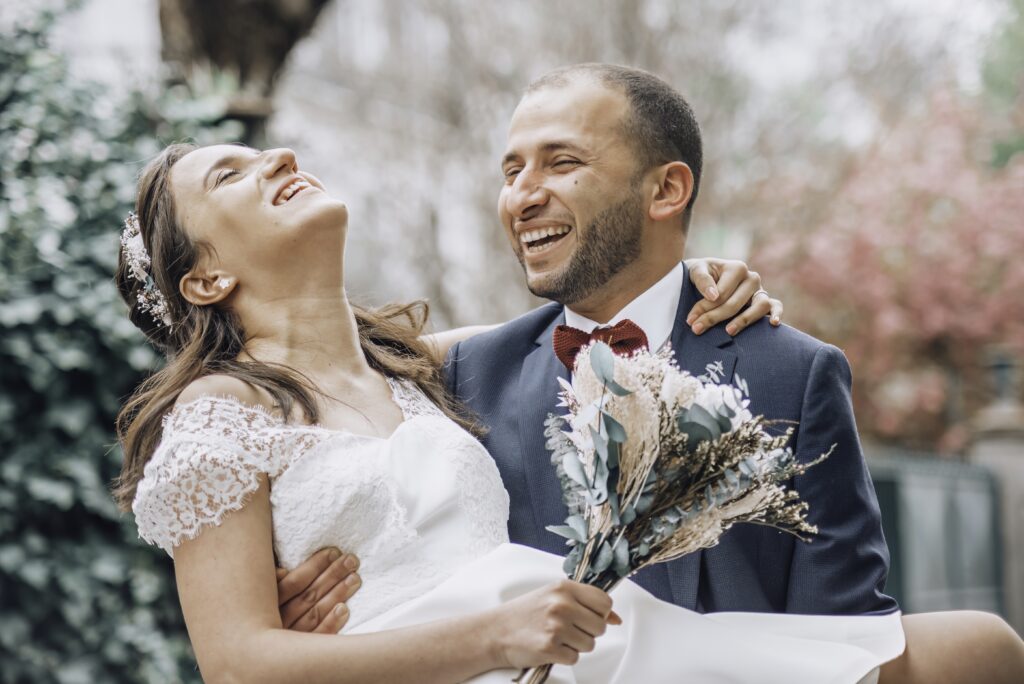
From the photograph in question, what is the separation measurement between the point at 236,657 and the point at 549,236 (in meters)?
1.33

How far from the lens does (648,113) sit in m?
3.09

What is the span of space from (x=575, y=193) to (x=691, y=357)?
0.53 metres

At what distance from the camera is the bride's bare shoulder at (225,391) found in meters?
2.68

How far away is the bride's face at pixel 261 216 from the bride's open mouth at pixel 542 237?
0.49m

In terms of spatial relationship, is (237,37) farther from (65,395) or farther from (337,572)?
(337,572)

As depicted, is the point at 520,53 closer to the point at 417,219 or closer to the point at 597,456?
the point at 417,219

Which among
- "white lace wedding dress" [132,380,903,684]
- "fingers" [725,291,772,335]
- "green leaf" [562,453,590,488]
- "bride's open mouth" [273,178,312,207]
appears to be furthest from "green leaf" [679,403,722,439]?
"bride's open mouth" [273,178,312,207]

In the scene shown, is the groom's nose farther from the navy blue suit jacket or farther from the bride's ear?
the bride's ear

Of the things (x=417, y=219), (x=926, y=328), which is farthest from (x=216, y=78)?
(x=926, y=328)

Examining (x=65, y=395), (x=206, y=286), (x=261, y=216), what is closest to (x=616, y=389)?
(x=261, y=216)

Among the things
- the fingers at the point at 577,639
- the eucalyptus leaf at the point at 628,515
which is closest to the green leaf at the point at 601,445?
the eucalyptus leaf at the point at 628,515

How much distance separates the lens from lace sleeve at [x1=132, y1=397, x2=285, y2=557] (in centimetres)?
251

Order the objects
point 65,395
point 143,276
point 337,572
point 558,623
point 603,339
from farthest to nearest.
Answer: point 65,395 < point 143,276 < point 603,339 < point 337,572 < point 558,623

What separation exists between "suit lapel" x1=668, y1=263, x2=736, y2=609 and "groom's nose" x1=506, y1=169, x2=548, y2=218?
473mm
